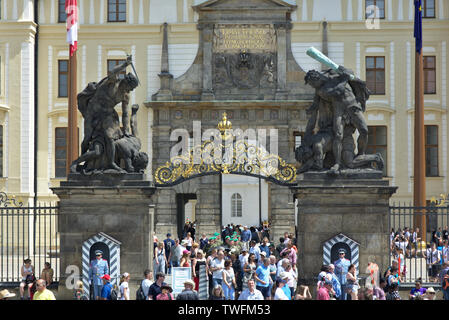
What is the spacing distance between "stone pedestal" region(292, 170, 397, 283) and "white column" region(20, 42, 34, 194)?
19.9 metres

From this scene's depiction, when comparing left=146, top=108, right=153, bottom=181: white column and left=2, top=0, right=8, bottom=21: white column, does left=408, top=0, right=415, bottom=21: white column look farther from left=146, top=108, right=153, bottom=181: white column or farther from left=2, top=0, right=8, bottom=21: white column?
left=2, top=0, right=8, bottom=21: white column

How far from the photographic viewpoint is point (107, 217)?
19.4 m

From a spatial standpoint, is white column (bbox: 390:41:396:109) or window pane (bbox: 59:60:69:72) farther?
window pane (bbox: 59:60:69:72)

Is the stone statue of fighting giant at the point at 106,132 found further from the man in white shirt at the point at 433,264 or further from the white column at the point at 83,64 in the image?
the white column at the point at 83,64

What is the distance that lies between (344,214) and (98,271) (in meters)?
5.20

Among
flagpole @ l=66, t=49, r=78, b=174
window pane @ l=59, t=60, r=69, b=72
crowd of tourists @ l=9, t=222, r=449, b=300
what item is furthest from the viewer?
window pane @ l=59, t=60, r=69, b=72

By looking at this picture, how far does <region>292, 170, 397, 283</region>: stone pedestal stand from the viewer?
18953 millimetres

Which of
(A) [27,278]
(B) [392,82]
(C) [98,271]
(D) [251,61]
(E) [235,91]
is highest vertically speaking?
(D) [251,61]

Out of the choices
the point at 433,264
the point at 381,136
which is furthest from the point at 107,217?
the point at 381,136

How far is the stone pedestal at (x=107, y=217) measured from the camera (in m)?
19.3

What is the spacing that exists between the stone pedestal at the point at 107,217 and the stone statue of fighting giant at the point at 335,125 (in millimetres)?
3525

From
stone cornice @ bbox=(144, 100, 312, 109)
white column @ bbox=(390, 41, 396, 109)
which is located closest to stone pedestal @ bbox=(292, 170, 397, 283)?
stone cornice @ bbox=(144, 100, 312, 109)

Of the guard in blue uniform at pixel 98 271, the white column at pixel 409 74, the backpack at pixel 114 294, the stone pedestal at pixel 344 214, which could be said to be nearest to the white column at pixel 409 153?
the white column at pixel 409 74

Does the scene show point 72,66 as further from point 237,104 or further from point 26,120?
point 237,104
